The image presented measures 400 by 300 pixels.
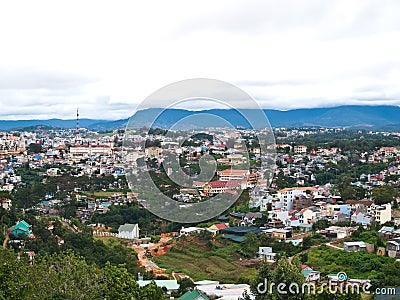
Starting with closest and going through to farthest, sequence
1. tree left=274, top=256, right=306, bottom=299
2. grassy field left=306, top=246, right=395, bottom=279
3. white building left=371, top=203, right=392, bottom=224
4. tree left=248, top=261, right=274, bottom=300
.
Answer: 1. tree left=274, top=256, right=306, bottom=299
2. tree left=248, top=261, right=274, bottom=300
3. grassy field left=306, top=246, right=395, bottom=279
4. white building left=371, top=203, right=392, bottom=224

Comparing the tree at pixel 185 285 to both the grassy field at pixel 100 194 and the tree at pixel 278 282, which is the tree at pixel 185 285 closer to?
the tree at pixel 278 282

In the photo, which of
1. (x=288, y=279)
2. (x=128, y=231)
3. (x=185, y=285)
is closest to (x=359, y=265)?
(x=185, y=285)

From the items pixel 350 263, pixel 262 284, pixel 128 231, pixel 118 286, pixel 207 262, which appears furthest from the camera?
pixel 128 231

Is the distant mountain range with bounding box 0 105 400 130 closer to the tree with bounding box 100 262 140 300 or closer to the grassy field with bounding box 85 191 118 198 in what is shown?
the grassy field with bounding box 85 191 118 198

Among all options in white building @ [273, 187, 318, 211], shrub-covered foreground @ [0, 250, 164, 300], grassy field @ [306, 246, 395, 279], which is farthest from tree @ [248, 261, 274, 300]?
white building @ [273, 187, 318, 211]

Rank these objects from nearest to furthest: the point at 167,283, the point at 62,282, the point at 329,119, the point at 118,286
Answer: the point at 62,282 < the point at 118,286 < the point at 167,283 < the point at 329,119

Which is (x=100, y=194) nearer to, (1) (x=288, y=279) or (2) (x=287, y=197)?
(2) (x=287, y=197)

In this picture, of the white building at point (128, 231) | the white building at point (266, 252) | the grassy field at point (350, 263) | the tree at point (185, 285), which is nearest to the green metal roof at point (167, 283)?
the tree at point (185, 285)

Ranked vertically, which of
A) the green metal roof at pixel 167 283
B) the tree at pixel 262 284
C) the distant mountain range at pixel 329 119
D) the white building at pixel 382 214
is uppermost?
the distant mountain range at pixel 329 119

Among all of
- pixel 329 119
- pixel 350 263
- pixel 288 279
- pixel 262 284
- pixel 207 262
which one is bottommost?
pixel 207 262
